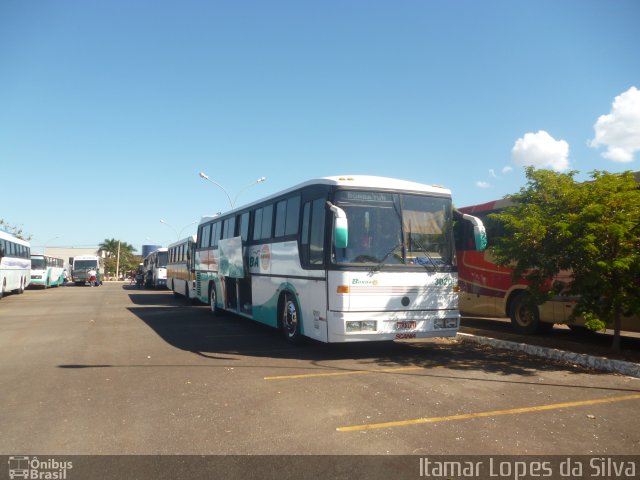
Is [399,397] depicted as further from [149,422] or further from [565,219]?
[565,219]

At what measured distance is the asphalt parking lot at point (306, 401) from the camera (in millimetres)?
4719

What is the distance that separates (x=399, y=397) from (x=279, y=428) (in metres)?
1.82

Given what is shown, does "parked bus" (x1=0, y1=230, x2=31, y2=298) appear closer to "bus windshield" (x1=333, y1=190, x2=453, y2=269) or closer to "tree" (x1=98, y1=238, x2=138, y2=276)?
"bus windshield" (x1=333, y1=190, x2=453, y2=269)

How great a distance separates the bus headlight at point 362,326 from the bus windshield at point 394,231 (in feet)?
3.14

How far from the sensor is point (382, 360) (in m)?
8.78

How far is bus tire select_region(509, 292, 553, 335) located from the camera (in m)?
11.3

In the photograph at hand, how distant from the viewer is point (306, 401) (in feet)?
20.1

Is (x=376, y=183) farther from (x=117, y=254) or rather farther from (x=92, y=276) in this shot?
(x=117, y=254)

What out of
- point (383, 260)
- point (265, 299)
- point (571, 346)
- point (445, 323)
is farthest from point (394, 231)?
point (571, 346)

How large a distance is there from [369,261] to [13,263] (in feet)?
85.2

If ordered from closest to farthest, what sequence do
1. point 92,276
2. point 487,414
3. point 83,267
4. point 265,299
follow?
point 487,414 → point 265,299 → point 92,276 → point 83,267

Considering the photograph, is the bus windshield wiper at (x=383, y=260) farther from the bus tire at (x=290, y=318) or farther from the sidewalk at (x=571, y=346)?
the sidewalk at (x=571, y=346)

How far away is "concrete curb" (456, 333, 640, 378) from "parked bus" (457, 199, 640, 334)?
4.28 feet

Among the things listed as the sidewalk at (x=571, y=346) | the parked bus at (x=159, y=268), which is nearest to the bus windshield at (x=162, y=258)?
the parked bus at (x=159, y=268)
